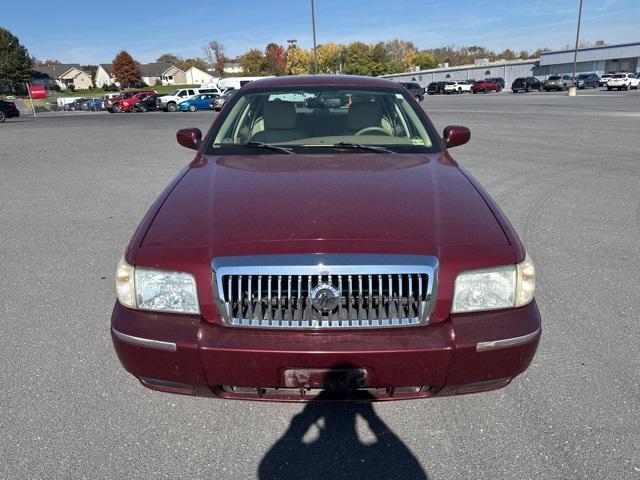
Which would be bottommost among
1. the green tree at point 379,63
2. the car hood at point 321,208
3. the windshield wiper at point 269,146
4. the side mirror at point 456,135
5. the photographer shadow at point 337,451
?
the photographer shadow at point 337,451

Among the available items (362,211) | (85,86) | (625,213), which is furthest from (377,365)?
(85,86)

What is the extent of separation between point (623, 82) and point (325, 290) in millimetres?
50633

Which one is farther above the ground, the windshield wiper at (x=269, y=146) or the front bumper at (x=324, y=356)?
the windshield wiper at (x=269, y=146)

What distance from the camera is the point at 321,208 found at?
90.0 inches

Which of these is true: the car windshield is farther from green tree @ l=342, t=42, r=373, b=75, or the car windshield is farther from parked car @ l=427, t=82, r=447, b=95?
green tree @ l=342, t=42, r=373, b=75

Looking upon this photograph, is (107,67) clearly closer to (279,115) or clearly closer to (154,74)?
(154,74)

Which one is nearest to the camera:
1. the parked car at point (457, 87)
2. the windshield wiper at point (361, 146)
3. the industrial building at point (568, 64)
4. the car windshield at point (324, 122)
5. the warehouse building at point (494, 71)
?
the windshield wiper at point (361, 146)

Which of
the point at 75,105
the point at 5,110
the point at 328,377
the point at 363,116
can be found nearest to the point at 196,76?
the point at 75,105

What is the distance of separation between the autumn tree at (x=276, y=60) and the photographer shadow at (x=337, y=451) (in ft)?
355

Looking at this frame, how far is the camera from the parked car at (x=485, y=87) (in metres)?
52.2

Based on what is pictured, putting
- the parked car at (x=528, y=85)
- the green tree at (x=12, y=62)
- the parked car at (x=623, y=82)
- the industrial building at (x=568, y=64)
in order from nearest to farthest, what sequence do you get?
the parked car at (x=623, y=82) < the parked car at (x=528, y=85) < the industrial building at (x=568, y=64) < the green tree at (x=12, y=62)

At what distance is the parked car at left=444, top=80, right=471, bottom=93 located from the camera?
54406 mm

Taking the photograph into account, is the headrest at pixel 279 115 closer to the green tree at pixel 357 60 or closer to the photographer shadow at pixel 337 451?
the photographer shadow at pixel 337 451

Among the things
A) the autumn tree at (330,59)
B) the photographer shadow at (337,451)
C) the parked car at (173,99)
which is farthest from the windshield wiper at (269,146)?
the autumn tree at (330,59)
